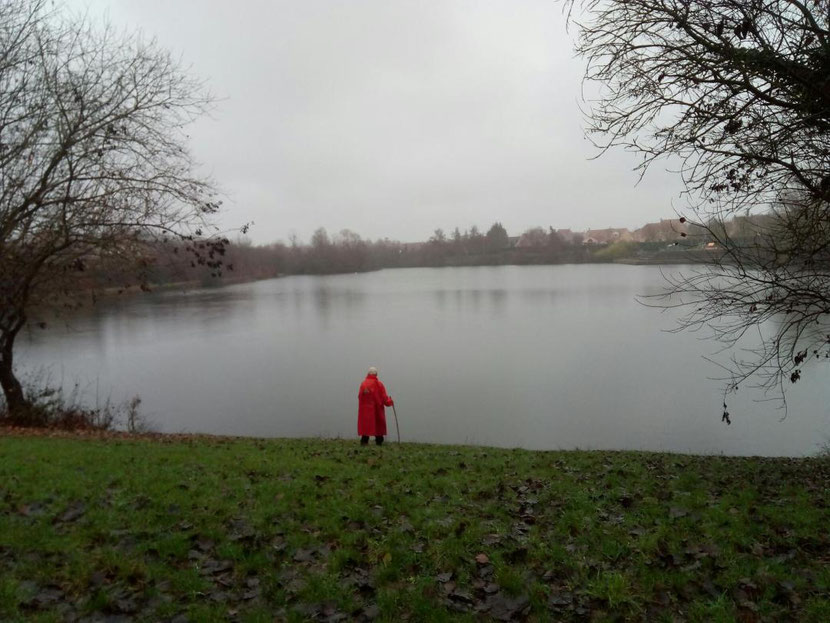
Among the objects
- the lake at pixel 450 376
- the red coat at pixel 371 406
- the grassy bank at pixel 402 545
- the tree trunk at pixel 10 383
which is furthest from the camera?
the lake at pixel 450 376

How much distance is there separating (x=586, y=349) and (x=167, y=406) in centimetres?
1746

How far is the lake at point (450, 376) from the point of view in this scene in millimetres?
14430

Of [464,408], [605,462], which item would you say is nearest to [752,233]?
[605,462]

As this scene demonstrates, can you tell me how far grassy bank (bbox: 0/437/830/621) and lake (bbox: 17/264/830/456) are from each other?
8.17 metres

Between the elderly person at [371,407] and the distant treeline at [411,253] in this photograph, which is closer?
the elderly person at [371,407]

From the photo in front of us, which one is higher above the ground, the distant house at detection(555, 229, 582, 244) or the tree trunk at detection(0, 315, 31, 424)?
the distant house at detection(555, 229, 582, 244)

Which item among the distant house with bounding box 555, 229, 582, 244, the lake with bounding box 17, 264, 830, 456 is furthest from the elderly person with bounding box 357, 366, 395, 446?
the distant house with bounding box 555, 229, 582, 244

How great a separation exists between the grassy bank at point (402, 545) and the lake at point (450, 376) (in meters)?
8.17

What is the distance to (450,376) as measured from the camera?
2023 centimetres

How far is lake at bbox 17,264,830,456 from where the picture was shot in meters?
14.4

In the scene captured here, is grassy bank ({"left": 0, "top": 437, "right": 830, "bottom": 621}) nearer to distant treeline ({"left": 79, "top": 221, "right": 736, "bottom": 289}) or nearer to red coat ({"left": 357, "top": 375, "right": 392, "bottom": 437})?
red coat ({"left": 357, "top": 375, "right": 392, "bottom": 437})

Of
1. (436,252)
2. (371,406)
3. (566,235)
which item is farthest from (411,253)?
(371,406)

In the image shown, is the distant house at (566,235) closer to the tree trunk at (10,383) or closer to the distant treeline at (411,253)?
the distant treeline at (411,253)

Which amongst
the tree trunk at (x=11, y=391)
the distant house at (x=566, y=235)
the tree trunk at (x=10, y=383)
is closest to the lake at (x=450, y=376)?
the tree trunk at (x=10, y=383)
